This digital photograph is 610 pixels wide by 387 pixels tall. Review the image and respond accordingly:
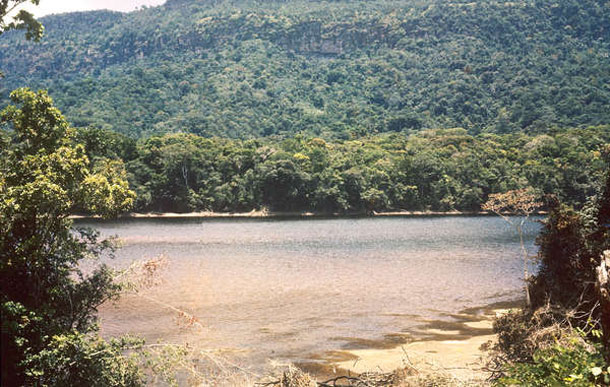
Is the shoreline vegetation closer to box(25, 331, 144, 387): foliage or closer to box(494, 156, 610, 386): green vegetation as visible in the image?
box(494, 156, 610, 386): green vegetation

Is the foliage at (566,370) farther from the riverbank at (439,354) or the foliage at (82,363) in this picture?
the foliage at (82,363)

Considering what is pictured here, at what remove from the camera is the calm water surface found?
25.1 m

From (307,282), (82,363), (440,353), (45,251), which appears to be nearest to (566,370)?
(82,363)

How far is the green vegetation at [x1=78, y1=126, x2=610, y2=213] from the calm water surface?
64.1 feet

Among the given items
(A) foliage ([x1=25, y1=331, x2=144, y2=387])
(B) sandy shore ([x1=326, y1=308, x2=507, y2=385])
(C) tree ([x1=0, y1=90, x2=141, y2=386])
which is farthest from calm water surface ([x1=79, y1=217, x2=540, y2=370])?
(A) foliage ([x1=25, y1=331, x2=144, y2=387])

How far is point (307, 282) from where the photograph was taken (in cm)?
Result: 3741

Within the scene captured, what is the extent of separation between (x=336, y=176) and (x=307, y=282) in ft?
175

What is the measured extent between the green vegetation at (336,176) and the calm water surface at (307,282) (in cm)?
1954

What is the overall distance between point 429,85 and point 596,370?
180 metres

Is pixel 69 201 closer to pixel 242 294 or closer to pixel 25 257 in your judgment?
pixel 25 257

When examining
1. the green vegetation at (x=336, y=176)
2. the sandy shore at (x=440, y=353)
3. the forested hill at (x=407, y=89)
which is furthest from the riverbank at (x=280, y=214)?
the sandy shore at (x=440, y=353)

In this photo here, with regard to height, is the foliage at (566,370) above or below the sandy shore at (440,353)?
above

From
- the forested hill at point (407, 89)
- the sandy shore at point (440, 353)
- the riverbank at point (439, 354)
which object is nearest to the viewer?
the riverbank at point (439, 354)

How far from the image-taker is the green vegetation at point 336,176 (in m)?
87.9
